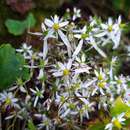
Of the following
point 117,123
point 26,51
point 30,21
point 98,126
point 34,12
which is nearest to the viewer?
point 117,123

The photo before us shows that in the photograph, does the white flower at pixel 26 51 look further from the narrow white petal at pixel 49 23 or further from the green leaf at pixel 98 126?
the green leaf at pixel 98 126

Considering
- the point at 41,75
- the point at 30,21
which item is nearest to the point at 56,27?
the point at 41,75

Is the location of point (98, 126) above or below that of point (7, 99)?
below

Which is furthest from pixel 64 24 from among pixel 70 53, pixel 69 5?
pixel 69 5

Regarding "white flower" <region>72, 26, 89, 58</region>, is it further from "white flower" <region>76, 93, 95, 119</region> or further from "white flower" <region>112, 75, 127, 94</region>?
"white flower" <region>112, 75, 127, 94</region>

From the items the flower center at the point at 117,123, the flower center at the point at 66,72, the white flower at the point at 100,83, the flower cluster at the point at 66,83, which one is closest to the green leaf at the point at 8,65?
the flower cluster at the point at 66,83

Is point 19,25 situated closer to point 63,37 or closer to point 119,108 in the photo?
point 63,37
